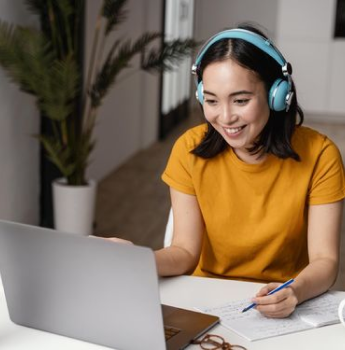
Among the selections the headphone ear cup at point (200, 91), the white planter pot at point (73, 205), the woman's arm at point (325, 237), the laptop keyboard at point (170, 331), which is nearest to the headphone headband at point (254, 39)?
the headphone ear cup at point (200, 91)

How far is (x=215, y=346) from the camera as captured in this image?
164cm

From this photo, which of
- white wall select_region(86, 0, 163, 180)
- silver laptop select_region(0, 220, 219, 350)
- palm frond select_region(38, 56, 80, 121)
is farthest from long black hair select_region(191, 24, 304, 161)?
white wall select_region(86, 0, 163, 180)

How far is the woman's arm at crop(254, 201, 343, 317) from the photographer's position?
71.0 inches

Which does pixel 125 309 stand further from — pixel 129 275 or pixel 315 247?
pixel 315 247

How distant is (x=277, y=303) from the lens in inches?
70.4

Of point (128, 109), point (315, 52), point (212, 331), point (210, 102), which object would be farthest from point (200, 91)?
point (315, 52)

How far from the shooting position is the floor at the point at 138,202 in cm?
468

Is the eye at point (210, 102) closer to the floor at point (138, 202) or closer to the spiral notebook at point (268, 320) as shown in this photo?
the spiral notebook at point (268, 320)

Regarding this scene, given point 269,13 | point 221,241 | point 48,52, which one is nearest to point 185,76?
point 269,13

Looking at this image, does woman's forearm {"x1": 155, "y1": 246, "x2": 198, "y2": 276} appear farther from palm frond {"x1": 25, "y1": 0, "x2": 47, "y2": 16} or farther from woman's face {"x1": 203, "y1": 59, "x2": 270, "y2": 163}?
palm frond {"x1": 25, "y1": 0, "x2": 47, "y2": 16}

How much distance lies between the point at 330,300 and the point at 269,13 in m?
6.76

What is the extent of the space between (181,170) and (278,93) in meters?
0.36

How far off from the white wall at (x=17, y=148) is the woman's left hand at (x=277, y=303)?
2.51m

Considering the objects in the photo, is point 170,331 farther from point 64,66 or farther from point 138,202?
point 138,202
